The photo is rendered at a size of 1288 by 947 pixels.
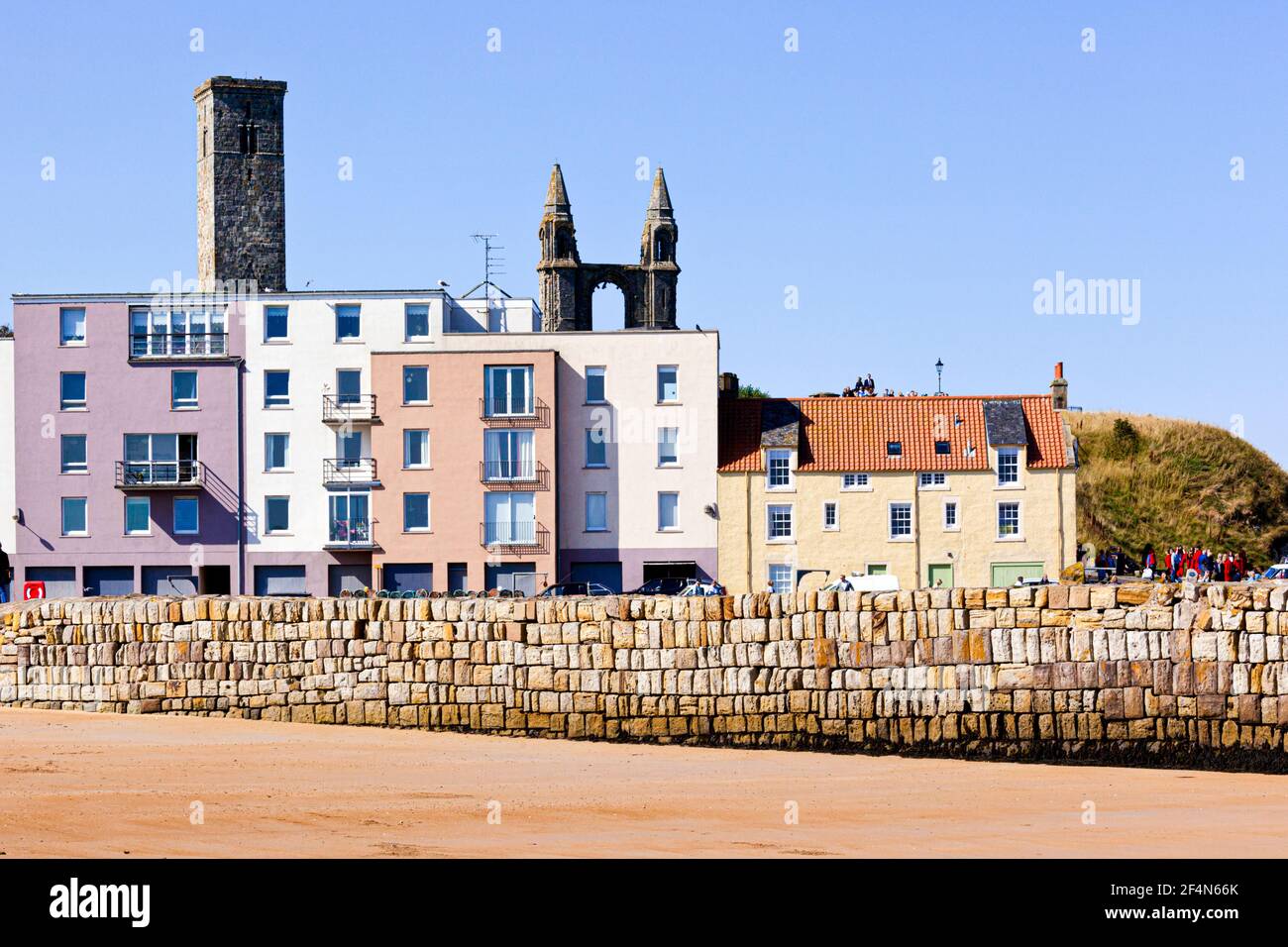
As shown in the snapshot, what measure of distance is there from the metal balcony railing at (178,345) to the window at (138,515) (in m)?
5.23

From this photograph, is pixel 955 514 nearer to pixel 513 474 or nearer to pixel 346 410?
pixel 513 474

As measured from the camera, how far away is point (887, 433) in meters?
61.0

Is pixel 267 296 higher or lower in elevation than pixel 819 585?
higher

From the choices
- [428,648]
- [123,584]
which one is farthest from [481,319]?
[428,648]

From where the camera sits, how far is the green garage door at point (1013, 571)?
2331 inches

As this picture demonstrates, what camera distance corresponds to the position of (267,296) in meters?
63.0

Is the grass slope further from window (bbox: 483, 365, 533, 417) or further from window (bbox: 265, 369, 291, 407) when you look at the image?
window (bbox: 265, 369, 291, 407)

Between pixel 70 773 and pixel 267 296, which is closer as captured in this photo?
pixel 70 773

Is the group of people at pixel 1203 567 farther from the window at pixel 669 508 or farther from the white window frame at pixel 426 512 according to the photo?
the white window frame at pixel 426 512

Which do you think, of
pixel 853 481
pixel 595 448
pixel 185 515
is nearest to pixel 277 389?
pixel 185 515

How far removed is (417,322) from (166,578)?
42.5 feet

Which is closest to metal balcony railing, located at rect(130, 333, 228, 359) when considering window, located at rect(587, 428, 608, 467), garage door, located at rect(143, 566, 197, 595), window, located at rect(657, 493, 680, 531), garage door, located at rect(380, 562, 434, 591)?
garage door, located at rect(143, 566, 197, 595)
